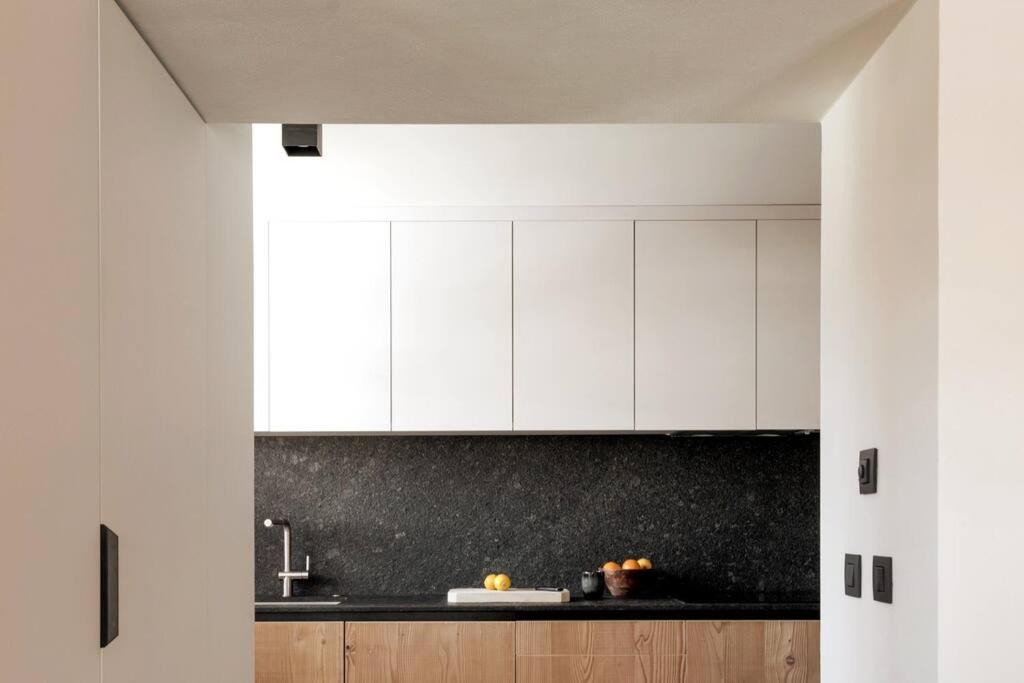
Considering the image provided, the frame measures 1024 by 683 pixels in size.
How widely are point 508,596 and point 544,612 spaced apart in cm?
29

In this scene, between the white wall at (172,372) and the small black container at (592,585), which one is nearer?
the white wall at (172,372)

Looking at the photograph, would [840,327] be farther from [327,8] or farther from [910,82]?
[327,8]

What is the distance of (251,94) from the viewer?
2.54 metres

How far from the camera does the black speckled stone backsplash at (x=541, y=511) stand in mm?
5547

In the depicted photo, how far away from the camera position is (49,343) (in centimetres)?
168

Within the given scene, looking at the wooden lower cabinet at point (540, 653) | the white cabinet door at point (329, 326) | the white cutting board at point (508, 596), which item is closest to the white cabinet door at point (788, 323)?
the wooden lower cabinet at point (540, 653)

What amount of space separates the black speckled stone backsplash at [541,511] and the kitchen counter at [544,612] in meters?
0.56

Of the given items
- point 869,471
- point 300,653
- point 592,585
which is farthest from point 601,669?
point 869,471

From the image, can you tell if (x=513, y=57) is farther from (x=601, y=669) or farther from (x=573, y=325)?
(x=601, y=669)

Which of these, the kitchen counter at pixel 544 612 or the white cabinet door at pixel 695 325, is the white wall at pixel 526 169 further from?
the kitchen counter at pixel 544 612

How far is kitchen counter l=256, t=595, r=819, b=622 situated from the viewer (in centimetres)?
490

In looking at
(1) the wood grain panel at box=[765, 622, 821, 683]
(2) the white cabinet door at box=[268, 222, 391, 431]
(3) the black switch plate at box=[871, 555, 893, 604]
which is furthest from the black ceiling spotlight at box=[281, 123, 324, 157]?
(1) the wood grain panel at box=[765, 622, 821, 683]

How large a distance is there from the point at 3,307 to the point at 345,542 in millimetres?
4169

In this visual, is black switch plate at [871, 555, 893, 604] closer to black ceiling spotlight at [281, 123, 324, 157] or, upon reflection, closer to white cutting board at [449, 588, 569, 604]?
black ceiling spotlight at [281, 123, 324, 157]
